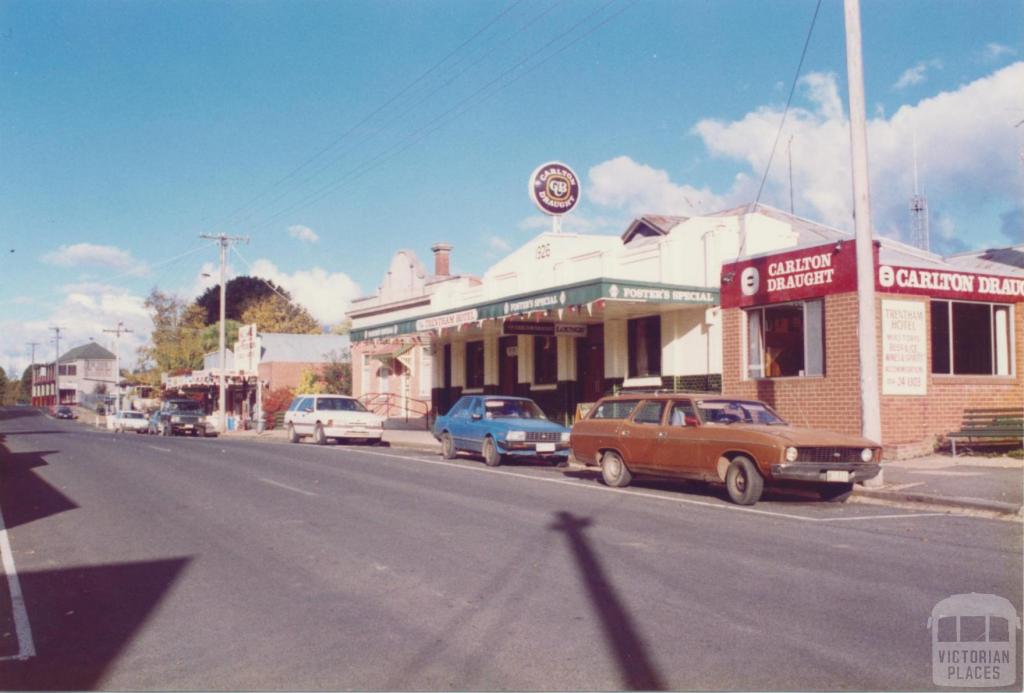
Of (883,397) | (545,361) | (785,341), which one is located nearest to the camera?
(883,397)

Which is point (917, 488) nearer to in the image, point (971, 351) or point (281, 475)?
point (971, 351)

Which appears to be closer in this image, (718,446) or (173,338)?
(718,446)

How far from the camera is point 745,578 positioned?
7.59 meters

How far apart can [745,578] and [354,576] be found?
10.9ft

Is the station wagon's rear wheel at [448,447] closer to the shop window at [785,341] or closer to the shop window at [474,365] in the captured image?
the shop window at [785,341]

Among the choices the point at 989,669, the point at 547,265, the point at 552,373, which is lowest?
the point at 989,669

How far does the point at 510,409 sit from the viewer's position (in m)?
19.5

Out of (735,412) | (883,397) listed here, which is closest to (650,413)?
(735,412)

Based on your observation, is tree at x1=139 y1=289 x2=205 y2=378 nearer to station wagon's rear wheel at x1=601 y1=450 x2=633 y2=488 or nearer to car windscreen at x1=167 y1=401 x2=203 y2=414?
car windscreen at x1=167 y1=401 x2=203 y2=414

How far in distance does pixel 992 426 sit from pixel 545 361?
45.8 feet

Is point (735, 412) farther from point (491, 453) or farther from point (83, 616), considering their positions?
point (83, 616)

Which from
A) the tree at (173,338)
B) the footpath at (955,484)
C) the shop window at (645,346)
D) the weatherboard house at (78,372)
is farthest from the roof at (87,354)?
the footpath at (955,484)

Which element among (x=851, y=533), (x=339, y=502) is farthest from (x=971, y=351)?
(x=339, y=502)

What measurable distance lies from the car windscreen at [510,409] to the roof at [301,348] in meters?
38.2
